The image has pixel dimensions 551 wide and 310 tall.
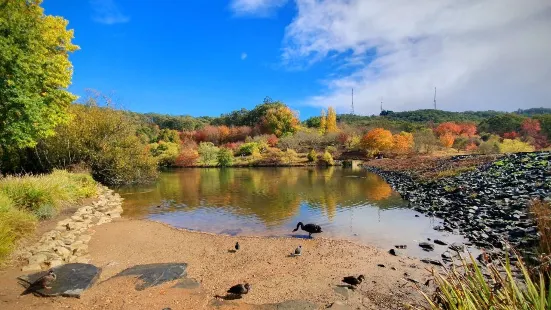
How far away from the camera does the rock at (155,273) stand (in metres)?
7.31

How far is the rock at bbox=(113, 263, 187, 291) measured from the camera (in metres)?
7.31

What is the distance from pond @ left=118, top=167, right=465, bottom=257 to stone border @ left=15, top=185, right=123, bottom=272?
2.49 metres

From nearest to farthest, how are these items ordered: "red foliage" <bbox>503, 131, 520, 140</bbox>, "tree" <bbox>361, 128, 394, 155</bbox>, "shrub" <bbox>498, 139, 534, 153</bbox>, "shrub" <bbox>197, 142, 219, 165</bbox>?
1. "shrub" <bbox>498, 139, 534, 153</bbox>
2. "shrub" <bbox>197, 142, 219, 165</bbox>
3. "tree" <bbox>361, 128, 394, 155</bbox>
4. "red foliage" <bbox>503, 131, 520, 140</bbox>

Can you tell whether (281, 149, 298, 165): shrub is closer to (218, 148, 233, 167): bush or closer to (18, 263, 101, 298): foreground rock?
(218, 148, 233, 167): bush

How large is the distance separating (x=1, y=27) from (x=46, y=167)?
12095 mm

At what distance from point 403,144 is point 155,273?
169ft

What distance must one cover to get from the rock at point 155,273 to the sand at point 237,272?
0.69 ft

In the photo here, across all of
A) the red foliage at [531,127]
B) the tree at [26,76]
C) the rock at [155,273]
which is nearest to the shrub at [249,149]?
the tree at [26,76]

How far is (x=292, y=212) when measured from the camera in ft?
53.9

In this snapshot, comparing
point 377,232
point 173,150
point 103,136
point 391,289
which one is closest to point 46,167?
point 103,136

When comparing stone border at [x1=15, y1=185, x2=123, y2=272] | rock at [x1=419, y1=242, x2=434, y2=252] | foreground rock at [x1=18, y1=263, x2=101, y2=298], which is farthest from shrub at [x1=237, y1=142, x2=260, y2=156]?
foreground rock at [x1=18, y1=263, x2=101, y2=298]

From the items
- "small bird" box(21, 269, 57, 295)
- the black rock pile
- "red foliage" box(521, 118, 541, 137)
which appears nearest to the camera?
"small bird" box(21, 269, 57, 295)

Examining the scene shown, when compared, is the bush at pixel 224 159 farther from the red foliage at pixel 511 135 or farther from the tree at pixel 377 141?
the red foliage at pixel 511 135

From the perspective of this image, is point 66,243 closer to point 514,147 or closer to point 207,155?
point 207,155
